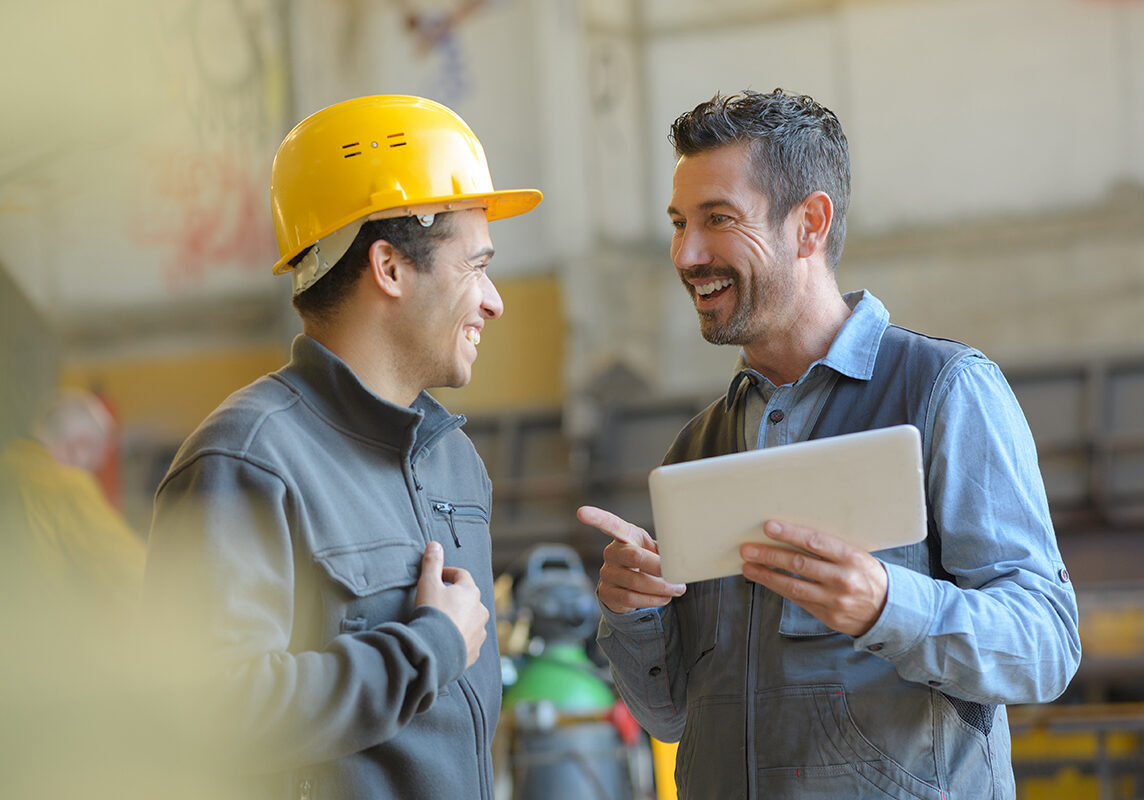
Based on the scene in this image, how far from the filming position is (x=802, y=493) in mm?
1562

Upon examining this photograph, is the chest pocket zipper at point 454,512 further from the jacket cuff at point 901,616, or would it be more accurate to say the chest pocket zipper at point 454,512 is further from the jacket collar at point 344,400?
the jacket cuff at point 901,616

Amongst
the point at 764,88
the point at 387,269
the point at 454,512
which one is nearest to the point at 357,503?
the point at 454,512

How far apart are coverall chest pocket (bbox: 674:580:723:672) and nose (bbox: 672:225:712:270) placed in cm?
60

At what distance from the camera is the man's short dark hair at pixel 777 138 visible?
2.06 meters

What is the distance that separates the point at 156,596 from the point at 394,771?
439 millimetres

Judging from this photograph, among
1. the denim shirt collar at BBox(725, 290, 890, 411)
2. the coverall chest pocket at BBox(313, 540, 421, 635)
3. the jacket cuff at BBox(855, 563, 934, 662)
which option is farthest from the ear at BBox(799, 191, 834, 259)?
the coverall chest pocket at BBox(313, 540, 421, 635)

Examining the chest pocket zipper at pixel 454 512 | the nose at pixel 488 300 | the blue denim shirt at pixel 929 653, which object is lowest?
the blue denim shirt at pixel 929 653

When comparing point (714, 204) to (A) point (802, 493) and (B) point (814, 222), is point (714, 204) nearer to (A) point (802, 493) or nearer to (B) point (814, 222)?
(B) point (814, 222)

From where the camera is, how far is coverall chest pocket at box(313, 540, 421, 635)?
5.14 feet

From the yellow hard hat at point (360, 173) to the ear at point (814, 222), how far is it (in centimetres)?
66

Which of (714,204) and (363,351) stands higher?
(714,204)

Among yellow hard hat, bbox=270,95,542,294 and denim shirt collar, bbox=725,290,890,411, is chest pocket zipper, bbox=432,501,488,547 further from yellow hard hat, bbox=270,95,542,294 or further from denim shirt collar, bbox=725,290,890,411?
denim shirt collar, bbox=725,290,890,411

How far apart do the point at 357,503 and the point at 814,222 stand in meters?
1.04

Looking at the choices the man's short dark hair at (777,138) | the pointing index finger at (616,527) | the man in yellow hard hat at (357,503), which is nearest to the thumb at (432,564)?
the man in yellow hard hat at (357,503)
